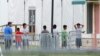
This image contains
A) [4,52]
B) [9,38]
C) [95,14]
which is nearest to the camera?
[4,52]

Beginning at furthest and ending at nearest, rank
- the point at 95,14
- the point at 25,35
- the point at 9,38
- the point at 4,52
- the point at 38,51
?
the point at 95,14
the point at 25,35
the point at 9,38
the point at 4,52
the point at 38,51

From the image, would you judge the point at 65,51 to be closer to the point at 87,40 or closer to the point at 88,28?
the point at 87,40

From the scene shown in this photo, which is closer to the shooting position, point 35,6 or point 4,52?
point 4,52

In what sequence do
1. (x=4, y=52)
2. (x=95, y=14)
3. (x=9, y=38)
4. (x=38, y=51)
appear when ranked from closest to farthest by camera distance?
(x=38, y=51) < (x=4, y=52) < (x=9, y=38) < (x=95, y=14)

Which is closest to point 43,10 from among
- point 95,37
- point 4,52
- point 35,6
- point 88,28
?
point 35,6

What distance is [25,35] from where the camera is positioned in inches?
1046

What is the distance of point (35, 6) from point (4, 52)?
2872 centimetres

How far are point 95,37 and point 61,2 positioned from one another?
54.8ft

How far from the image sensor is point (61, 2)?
4400 cm

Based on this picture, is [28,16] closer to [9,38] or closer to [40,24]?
[40,24]

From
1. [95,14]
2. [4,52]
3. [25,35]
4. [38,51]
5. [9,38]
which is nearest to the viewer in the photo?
[38,51]

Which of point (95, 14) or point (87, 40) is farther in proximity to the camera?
point (95, 14)

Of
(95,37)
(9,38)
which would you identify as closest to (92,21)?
(95,37)

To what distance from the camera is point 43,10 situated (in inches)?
1746
